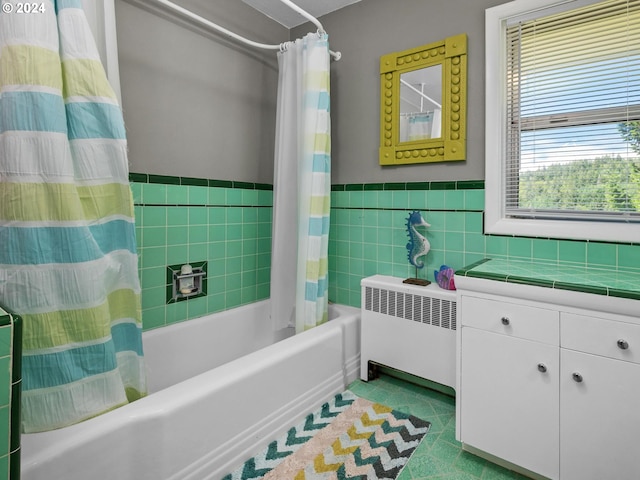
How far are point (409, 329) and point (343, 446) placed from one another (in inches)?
26.3

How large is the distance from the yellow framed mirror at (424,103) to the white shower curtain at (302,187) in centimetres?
38

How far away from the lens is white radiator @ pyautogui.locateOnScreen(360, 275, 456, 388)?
1.78 m

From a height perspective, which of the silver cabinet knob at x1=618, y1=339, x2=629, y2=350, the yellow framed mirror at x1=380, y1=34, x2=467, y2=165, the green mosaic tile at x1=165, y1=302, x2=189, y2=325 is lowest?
the green mosaic tile at x1=165, y1=302, x2=189, y2=325

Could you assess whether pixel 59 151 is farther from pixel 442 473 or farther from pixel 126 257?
pixel 442 473

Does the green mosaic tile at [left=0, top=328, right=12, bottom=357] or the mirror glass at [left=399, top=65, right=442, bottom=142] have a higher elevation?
the mirror glass at [left=399, top=65, right=442, bottom=142]

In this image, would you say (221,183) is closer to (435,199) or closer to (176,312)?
(176,312)

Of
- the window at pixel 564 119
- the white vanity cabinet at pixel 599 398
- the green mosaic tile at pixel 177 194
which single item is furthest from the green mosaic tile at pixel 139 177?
the white vanity cabinet at pixel 599 398

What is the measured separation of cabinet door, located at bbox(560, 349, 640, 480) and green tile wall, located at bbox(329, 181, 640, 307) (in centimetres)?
60

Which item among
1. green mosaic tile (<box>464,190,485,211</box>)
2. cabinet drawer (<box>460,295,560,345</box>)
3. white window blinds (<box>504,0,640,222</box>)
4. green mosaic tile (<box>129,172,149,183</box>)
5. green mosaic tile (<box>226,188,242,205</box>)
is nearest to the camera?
cabinet drawer (<box>460,295,560,345</box>)

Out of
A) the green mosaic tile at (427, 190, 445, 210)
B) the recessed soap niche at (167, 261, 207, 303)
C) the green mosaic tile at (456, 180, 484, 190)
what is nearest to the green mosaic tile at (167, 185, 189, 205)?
the recessed soap niche at (167, 261, 207, 303)

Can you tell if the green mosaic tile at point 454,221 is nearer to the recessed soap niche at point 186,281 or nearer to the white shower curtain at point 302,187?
the white shower curtain at point 302,187

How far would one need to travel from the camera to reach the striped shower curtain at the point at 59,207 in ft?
3.19

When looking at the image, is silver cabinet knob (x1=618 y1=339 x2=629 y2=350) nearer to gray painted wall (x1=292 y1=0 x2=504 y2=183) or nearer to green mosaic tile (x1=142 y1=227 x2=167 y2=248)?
gray painted wall (x1=292 y1=0 x2=504 y2=183)

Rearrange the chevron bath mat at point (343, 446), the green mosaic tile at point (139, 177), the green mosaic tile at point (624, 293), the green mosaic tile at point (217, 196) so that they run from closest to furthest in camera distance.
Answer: the green mosaic tile at point (624, 293) < the chevron bath mat at point (343, 446) < the green mosaic tile at point (139, 177) < the green mosaic tile at point (217, 196)
